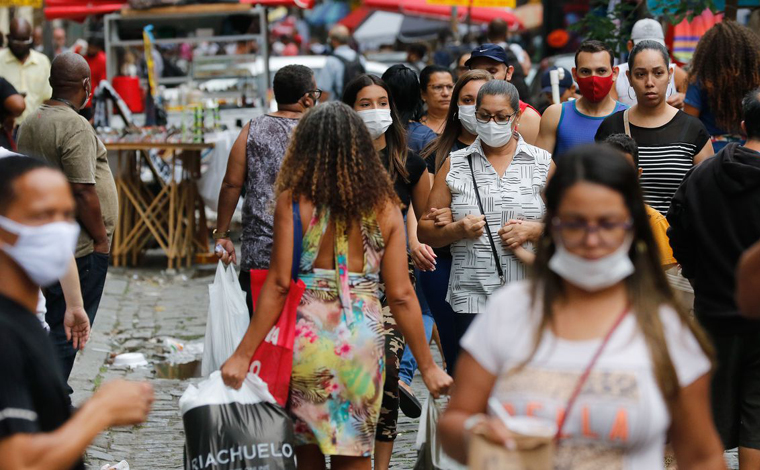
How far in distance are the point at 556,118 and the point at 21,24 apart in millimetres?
7117

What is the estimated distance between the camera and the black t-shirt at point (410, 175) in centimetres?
599

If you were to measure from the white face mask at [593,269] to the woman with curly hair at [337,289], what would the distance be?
151cm

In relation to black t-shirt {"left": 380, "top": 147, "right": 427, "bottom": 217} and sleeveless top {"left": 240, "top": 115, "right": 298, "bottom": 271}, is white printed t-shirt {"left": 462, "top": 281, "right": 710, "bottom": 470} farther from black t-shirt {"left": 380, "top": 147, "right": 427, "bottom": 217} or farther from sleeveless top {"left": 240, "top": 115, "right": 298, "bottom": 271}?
sleeveless top {"left": 240, "top": 115, "right": 298, "bottom": 271}

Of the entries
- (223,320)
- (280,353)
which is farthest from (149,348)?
(280,353)

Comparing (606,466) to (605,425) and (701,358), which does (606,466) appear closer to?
(605,425)

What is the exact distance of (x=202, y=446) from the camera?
4.09m

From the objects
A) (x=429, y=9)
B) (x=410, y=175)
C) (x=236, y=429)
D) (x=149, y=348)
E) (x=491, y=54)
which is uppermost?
(x=491, y=54)

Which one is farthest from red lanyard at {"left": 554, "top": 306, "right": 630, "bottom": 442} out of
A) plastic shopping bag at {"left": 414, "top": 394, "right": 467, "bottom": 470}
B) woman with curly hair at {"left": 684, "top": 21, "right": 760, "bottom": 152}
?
woman with curly hair at {"left": 684, "top": 21, "right": 760, "bottom": 152}

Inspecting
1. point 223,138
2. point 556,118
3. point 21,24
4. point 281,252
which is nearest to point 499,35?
point 223,138

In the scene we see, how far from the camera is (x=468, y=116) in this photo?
637 cm

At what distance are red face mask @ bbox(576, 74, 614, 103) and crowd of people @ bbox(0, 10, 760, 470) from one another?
2 centimetres

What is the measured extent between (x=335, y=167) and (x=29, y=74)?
8.38 meters

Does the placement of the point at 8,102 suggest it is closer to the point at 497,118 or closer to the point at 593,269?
the point at 497,118

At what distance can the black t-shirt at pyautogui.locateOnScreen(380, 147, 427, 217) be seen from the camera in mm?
5992
